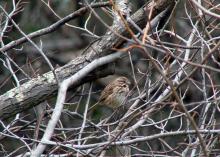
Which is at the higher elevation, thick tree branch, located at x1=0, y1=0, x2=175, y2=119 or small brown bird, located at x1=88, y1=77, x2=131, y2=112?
thick tree branch, located at x1=0, y1=0, x2=175, y2=119

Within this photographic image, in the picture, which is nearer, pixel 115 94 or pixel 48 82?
pixel 48 82

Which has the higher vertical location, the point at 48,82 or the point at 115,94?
the point at 48,82

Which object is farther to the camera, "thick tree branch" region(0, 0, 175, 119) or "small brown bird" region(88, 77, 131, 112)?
"small brown bird" region(88, 77, 131, 112)

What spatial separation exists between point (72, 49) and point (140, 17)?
485 cm

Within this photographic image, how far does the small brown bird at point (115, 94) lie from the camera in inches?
300

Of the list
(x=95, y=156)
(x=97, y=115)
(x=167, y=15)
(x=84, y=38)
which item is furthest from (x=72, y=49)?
(x=95, y=156)

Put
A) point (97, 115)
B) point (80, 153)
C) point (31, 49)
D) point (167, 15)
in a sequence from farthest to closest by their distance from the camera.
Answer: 1. point (31, 49)
2. point (97, 115)
3. point (167, 15)
4. point (80, 153)

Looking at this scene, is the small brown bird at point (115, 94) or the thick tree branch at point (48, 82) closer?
the thick tree branch at point (48, 82)

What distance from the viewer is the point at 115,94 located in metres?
7.60

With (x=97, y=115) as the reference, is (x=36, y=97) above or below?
above

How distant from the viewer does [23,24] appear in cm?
903

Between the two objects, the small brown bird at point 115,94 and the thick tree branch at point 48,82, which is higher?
the thick tree branch at point 48,82

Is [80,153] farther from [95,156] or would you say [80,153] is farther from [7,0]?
[7,0]

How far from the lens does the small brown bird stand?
25.0 ft
